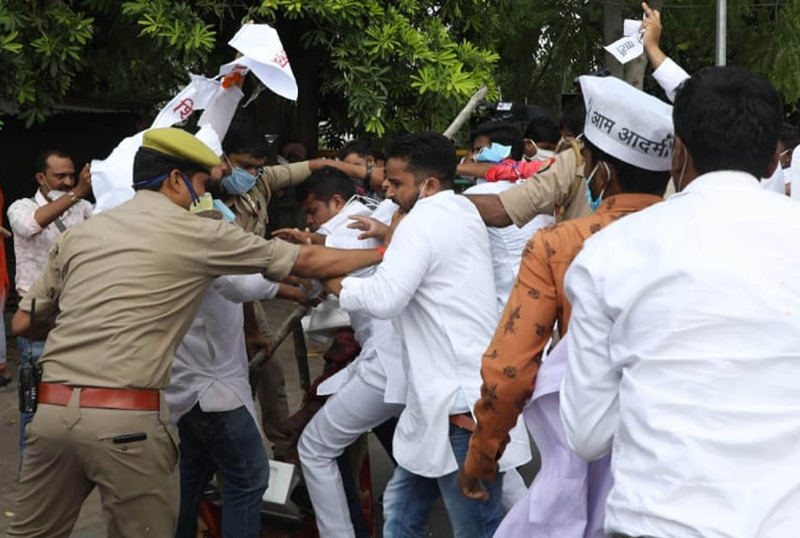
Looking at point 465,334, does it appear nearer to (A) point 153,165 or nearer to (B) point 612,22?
(A) point 153,165

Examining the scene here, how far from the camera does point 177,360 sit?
4.44 metres

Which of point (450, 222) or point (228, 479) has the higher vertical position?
point (450, 222)

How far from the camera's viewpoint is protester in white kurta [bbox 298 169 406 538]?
14.6 ft

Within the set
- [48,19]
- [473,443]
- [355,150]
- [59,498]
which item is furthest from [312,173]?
[48,19]

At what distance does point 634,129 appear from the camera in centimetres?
270

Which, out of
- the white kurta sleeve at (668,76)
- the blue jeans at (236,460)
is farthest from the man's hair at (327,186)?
the white kurta sleeve at (668,76)

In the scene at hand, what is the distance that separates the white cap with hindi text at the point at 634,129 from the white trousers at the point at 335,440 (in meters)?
2.01

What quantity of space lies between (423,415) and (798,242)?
205cm

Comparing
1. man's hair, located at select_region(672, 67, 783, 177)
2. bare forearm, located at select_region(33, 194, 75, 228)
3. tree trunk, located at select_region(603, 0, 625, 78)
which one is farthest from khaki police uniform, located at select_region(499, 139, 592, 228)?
tree trunk, located at select_region(603, 0, 625, 78)

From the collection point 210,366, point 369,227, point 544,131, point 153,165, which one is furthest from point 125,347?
point 544,131

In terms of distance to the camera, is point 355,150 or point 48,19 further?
point 48,19

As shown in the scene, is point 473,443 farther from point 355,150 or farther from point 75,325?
point 355,150

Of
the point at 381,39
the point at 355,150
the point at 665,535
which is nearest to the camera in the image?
the point at 665,535

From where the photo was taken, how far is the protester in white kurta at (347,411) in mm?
4461
